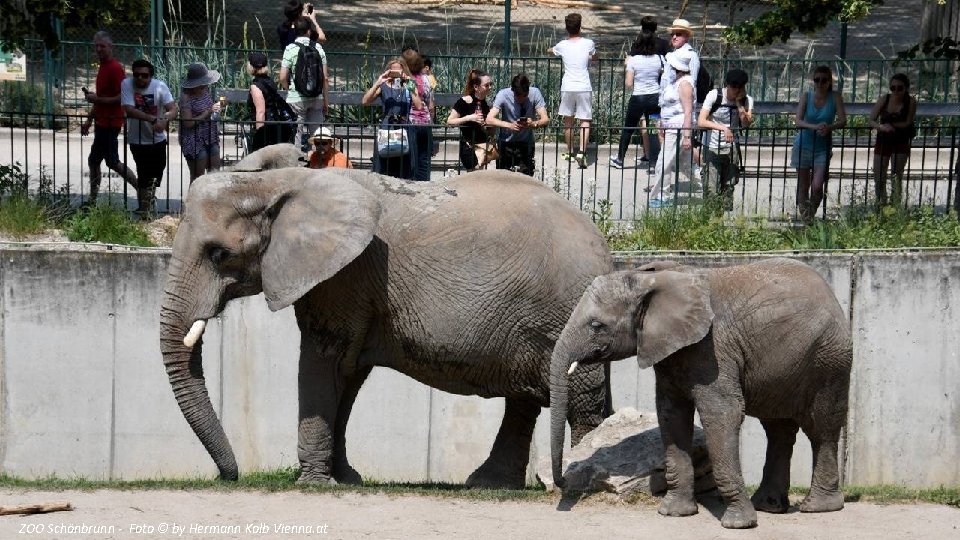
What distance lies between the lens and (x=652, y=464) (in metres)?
10.5

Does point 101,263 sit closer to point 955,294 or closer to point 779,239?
point 779,239

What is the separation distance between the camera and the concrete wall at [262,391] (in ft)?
44.1

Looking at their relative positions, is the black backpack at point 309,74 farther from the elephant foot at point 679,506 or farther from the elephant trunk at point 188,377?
the elephant foot at point 679,506

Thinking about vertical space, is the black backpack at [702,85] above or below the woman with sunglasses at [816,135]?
above

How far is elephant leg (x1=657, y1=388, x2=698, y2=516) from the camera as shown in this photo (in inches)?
396

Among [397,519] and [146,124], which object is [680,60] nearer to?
[146,124]

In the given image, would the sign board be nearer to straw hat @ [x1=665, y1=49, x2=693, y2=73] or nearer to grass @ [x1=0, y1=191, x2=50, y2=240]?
grass @ [x1=0, y1=191, x2=50, y2=240]

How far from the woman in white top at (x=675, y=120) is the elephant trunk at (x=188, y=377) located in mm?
5935

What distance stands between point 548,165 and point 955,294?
244 inches

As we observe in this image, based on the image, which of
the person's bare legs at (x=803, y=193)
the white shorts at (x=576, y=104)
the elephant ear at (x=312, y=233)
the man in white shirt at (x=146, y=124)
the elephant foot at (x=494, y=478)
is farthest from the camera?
the white shorts at (x=576, y=104)

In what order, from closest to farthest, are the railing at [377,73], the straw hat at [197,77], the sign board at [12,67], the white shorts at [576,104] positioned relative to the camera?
1. the straw hat at [197,77]
2. the sign board at [12,67]
3. the white shorts at [576,104]
4. the railing at [377,73]

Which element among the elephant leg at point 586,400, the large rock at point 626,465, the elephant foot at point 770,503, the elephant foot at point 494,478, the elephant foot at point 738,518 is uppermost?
the elephant leg at point 586,400

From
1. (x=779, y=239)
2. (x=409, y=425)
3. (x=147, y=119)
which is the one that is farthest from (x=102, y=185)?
(x=779, y=239)

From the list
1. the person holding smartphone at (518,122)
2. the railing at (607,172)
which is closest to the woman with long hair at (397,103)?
the railing at (607,172)
